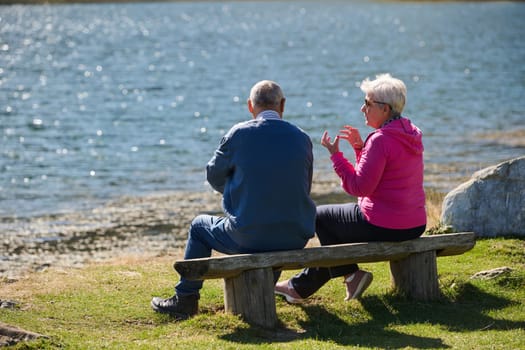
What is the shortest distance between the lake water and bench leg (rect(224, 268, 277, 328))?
10078 millimetres

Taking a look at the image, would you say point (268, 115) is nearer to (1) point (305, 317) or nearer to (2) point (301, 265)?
(2) point (301, 265)

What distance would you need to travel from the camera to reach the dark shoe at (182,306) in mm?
7816

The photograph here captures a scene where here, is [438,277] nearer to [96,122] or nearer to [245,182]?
[245,182]

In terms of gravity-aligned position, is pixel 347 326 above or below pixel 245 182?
below

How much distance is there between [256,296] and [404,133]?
1.87 metres

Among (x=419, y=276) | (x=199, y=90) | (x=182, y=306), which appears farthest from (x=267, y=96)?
(x=199, y=90)

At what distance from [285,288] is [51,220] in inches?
346

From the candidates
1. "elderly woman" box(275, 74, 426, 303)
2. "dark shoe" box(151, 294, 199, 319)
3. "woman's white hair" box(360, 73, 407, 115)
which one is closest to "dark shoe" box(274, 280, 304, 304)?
"elderly woman" box(275, 74, 426, 303)

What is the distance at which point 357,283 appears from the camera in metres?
8.10

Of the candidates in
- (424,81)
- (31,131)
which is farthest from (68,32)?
(31,131)

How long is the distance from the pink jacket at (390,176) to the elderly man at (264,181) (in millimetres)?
427

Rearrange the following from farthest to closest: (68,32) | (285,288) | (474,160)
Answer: (68,32)
(474,160)
(285,288)

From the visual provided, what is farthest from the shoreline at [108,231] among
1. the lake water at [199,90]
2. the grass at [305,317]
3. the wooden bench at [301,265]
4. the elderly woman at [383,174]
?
the elderly woman at [383,174]

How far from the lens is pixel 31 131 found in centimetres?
2770
